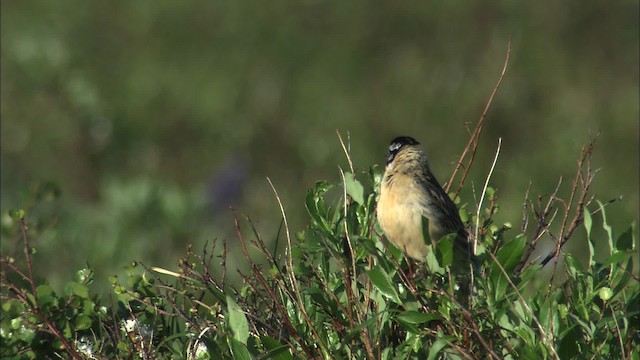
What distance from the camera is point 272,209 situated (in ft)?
37.7

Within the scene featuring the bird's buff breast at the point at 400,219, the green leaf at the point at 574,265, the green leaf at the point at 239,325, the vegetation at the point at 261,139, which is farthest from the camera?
the bird's buff breast at the point at 400,219

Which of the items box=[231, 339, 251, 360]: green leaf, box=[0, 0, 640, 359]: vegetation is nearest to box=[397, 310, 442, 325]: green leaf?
box=[0, 0, 640, 359]: vegetation

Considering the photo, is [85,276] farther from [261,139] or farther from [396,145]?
[261,139]

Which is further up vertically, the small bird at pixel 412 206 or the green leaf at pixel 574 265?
the small bird at pixel 412 206

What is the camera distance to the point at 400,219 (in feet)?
17.3

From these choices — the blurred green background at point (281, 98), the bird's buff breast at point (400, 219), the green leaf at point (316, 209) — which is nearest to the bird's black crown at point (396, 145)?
the bird's buff breast at point (400, 219)

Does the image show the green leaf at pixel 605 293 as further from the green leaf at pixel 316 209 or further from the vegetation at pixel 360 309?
the green leaf at pixel 316 209

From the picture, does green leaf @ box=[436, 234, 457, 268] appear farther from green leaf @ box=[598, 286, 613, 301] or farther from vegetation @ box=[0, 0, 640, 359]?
green leaf @ box=[598, 286, 613, 301]

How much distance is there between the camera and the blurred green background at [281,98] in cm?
1159

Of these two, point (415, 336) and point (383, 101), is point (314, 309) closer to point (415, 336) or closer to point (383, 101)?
point (415, 336)

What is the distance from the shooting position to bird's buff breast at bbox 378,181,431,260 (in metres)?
5.06

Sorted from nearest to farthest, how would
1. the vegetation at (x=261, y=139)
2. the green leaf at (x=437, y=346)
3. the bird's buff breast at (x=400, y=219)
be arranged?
the green leaf at (x=437, y=346) < the vegetation at (x=261, y=139) < the bird's buff breast at (x=400, y=219)

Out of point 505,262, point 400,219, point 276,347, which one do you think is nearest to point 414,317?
point 505,262

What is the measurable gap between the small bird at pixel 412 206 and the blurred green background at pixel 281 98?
4.36m
